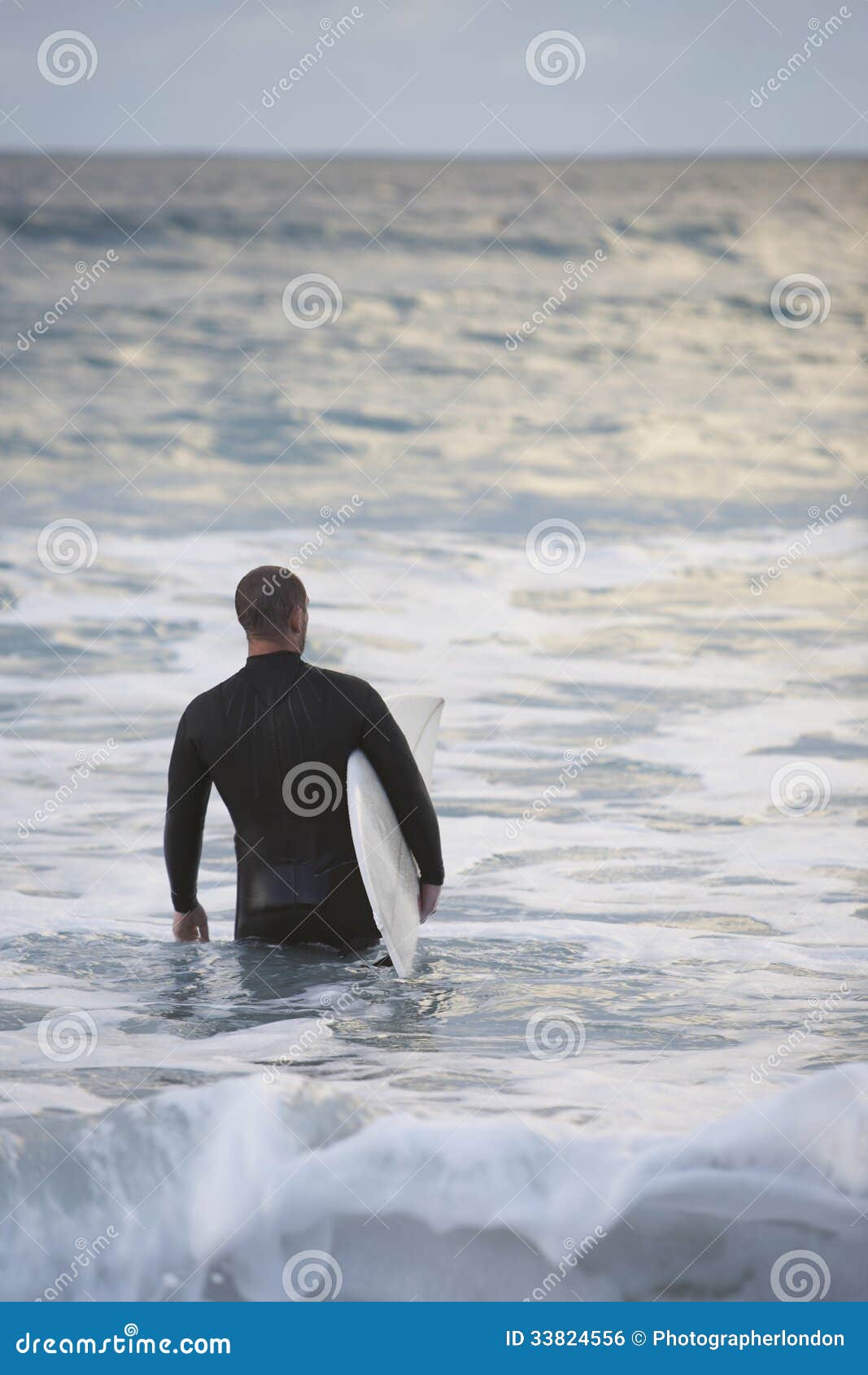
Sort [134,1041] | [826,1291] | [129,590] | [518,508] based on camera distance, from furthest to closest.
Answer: [518,508] < [129,590] < [134,1041] < [826,1291]

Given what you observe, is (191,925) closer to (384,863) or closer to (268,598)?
(384,863)

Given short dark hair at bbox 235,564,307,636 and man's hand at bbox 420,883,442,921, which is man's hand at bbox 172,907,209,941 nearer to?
man's hand at bbox 420,883,442,921

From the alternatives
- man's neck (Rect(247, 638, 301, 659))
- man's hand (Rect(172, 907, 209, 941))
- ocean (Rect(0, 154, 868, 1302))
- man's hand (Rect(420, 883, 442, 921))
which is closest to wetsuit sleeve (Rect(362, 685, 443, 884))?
man's hand (Rect(420, 883, 442, 921))

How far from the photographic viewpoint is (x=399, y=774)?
13.7 ft

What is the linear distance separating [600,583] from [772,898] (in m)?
5.53

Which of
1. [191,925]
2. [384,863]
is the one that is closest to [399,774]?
[384,863]

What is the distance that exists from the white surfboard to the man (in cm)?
3

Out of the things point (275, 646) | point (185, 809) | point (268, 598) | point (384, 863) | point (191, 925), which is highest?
point (268, 598)

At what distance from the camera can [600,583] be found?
10.6 metres

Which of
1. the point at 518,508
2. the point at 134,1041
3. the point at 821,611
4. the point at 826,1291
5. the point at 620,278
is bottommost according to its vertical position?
the point at 826,1291

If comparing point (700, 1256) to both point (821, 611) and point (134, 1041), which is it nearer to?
point (134, 1041)

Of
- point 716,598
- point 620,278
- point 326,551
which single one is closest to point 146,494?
point 326,551

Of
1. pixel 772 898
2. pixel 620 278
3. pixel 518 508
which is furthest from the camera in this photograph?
pixel 620 278

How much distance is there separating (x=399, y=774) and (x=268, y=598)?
578 millimetres
